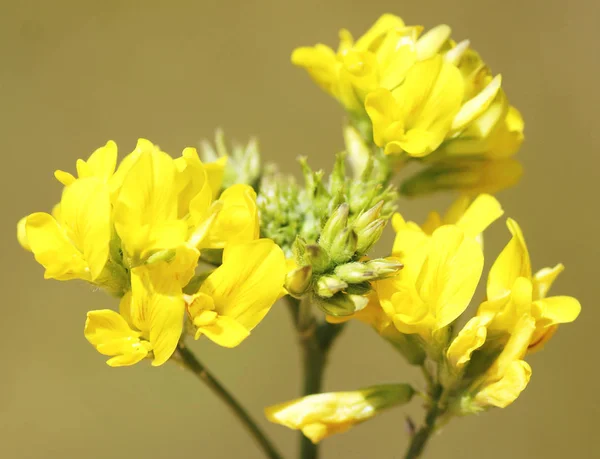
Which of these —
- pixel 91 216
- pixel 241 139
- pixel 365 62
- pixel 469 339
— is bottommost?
pixel 241 139

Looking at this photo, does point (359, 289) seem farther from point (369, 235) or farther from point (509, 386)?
point (509, 386)

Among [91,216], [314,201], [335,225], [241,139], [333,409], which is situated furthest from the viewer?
[241,139]

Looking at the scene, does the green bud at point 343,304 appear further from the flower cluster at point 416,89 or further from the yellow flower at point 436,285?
the flower cluster at point 416,89

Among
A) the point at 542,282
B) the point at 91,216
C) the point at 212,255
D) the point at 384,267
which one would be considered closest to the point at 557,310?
the point at 542,282

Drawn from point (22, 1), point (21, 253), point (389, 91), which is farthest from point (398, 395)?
point (22, 1)

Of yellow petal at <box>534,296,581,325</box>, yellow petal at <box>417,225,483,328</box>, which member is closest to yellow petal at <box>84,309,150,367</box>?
yellow petal at <box>417,225,483,328</box>

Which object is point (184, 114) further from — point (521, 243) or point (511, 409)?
point (521, 243)
